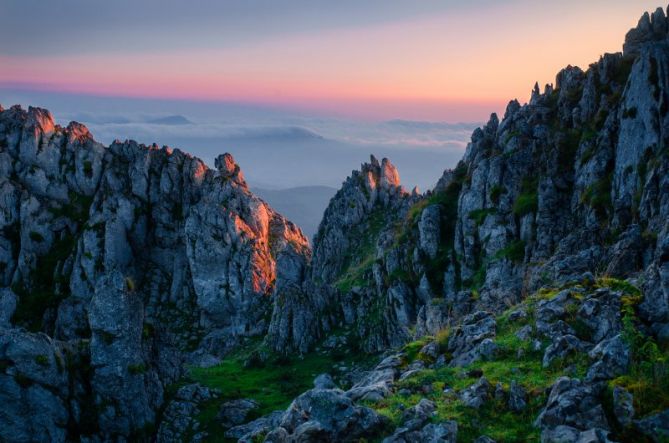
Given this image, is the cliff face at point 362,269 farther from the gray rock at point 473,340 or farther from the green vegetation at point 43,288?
the green vegetation at point 43,288

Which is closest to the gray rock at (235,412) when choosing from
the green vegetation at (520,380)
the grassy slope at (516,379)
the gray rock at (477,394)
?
the grassy slope at (516,379)

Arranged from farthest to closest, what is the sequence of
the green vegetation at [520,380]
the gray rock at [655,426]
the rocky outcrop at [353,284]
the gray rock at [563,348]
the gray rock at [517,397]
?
1. the rocky outcrop at [353,284]
2. the gray rock at [563,348]
3. the gray rock at [517,397]
4. the green vegetation at [520,380]
5. the gray rock at [655,426]

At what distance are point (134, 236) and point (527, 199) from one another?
72.3 m

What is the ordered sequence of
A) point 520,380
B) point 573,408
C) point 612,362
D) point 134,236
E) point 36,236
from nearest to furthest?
point 573,408
point 612,362
point 520,380
point 36,236
point 134,236

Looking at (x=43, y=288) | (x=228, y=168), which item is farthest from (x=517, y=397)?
(x=43, y=288)

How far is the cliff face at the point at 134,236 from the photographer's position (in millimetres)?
83875

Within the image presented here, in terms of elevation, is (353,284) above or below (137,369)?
above

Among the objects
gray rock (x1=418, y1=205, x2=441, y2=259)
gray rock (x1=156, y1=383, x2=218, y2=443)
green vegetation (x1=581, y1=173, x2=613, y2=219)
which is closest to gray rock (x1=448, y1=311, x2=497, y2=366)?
green vegetation (x1=581, y1=173, x2=613, y2=219)

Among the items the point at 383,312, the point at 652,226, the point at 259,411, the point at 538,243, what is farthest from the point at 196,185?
the point at 652,226

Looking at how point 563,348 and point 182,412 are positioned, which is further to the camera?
point 182,412

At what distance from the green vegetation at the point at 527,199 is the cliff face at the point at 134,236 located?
147 ft

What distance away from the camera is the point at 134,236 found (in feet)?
302

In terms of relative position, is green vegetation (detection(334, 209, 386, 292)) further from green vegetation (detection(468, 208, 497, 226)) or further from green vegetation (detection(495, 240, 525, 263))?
green vegetation (detection(495, 240, 525, 263))

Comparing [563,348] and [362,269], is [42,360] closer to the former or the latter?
[563,348]
